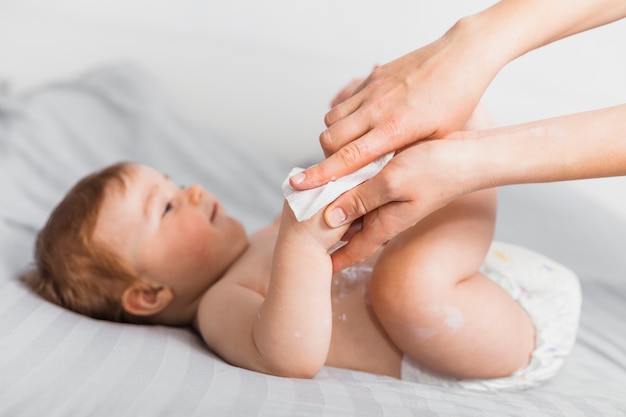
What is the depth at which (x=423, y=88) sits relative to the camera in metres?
0.91

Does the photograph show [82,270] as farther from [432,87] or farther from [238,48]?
[238,48]

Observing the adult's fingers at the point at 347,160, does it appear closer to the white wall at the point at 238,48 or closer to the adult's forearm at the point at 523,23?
the adult's forearm at the point at 523,23

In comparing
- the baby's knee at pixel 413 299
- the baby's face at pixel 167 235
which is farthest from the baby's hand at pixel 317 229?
the baby's face at pixel 167 235

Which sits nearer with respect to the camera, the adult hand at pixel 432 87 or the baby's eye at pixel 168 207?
the adult hand at pixel 432 87

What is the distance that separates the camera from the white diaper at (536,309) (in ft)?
3.81

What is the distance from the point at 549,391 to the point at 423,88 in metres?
0.54

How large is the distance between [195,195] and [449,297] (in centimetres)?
53

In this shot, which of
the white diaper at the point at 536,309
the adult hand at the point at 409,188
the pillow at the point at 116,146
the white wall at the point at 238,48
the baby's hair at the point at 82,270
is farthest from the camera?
the white wall at the point at 238,48

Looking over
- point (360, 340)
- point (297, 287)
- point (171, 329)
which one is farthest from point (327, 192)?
point (171, 329)

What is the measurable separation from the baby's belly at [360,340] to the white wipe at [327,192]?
33 cm

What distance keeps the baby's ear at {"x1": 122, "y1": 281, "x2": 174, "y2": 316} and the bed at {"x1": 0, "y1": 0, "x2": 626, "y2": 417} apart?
0.31 ft

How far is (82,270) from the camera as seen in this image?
1279mm

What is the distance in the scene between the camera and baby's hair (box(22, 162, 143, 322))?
128cm

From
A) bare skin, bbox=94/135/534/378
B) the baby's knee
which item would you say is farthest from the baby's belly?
the baby's knee
